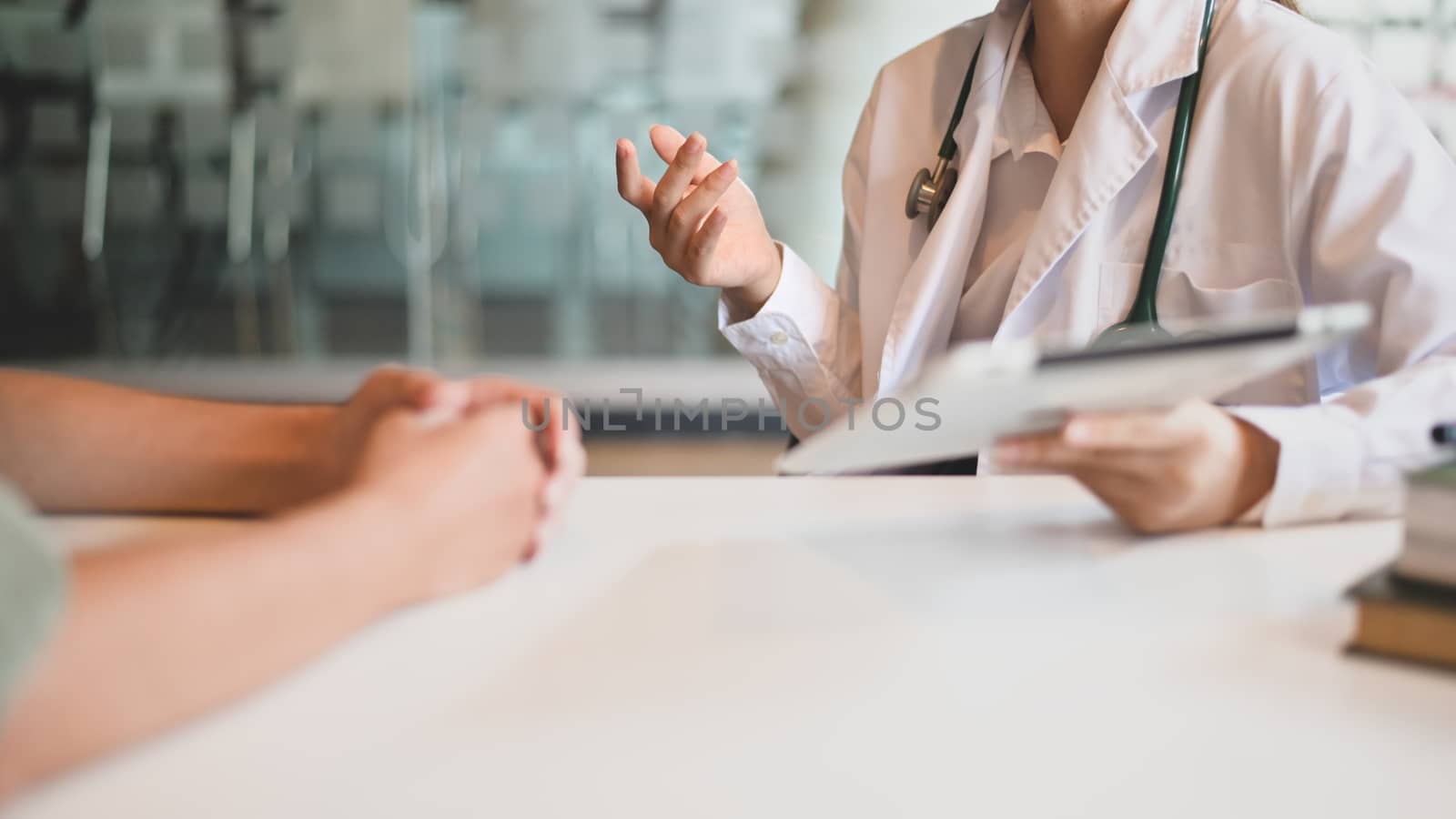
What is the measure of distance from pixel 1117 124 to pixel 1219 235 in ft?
0.50

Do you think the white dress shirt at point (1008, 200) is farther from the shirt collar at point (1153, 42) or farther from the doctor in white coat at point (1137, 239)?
the shirt collar at point (1153, 42)

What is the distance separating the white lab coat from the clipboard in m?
0.20

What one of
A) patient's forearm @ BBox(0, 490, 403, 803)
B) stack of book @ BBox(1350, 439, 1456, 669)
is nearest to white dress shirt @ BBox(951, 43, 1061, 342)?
stack of book @ BBox(1350, 439, 1456, 669)

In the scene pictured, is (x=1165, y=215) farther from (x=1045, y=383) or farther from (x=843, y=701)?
(x=843, y=701)

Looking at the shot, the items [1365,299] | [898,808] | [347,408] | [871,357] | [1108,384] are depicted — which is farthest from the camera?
[871,357]

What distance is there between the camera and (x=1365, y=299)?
0.98 m

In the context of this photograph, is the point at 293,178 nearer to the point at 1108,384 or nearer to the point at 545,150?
the point at 545,150

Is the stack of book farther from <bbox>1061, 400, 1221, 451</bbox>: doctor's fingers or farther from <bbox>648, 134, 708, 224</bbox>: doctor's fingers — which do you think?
<bbox>648, 134, 708, 224</bbox>: doctor's fingers

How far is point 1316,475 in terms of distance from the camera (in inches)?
27.9

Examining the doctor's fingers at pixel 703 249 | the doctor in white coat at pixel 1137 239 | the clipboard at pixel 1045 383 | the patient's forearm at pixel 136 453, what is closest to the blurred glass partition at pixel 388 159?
the doctor in white coat at pixel 1137 239

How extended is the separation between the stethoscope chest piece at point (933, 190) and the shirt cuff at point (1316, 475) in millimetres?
537

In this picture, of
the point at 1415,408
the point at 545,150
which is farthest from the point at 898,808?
the point at 545,150

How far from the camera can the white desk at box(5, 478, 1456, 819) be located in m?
0.37

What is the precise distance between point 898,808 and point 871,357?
37.3 inches
